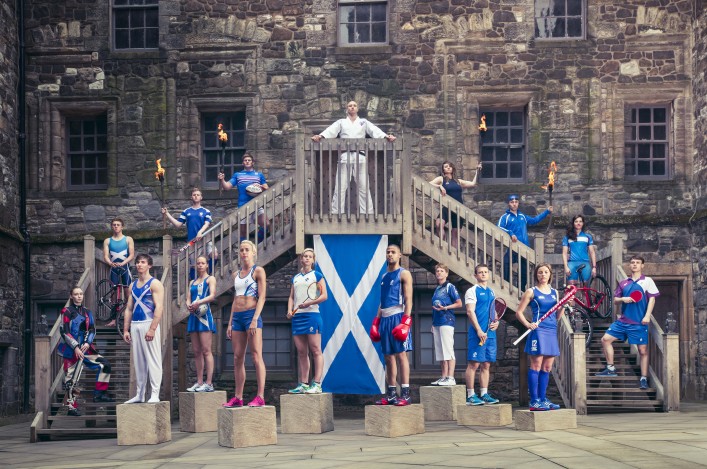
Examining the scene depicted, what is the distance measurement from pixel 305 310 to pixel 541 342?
3.00m

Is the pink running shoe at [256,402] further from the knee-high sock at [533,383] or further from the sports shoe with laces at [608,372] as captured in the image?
the sports shoe with laces at [608,372]

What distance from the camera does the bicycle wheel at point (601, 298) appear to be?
19.0m

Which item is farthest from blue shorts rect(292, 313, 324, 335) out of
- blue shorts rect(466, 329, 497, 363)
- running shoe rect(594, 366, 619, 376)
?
running shoe rect(594, 366, 619, 376)

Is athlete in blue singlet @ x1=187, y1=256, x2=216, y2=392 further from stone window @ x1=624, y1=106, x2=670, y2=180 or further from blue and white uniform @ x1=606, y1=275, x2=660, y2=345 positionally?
stone window @ x1=624, y1=106, x2=670, y2=180

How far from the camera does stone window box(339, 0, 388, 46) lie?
898 inches

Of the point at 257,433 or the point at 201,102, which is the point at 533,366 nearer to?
the point at 257,433

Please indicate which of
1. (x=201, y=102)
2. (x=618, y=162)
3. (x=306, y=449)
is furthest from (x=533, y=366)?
(x=201, y=102)

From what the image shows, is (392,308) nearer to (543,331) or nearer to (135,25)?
(543,331)

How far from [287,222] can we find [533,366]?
18.0 feet

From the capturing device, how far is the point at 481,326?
15.8 metres

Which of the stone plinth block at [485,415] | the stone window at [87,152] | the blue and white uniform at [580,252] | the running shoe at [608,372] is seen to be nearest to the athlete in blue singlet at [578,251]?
the blue and white uniform at [580,252]

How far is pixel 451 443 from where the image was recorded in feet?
41.9

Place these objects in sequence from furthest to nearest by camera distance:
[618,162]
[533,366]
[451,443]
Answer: [618,162], [533,366], [451,443]

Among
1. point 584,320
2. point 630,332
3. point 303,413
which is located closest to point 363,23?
point 584,320
